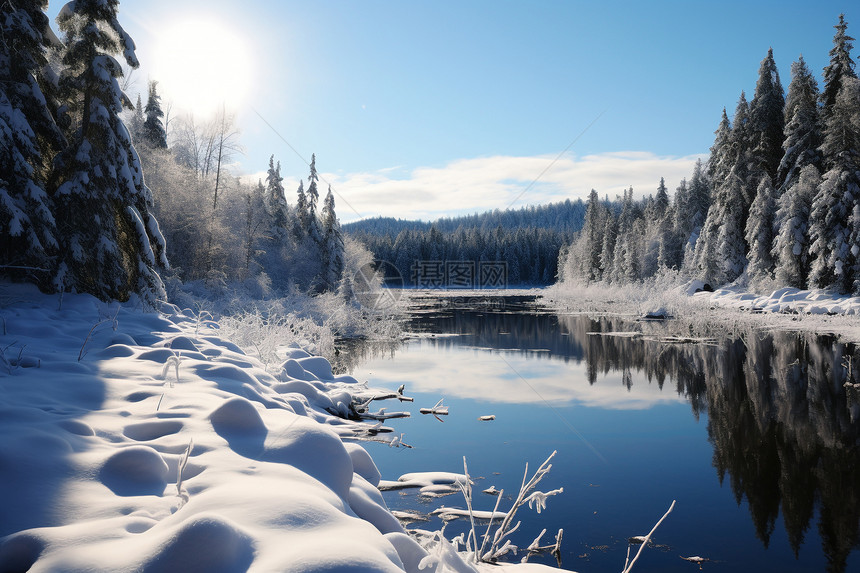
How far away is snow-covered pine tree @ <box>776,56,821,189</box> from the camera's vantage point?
31.2 meters

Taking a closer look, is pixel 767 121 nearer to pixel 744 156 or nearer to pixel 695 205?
pixel 744 156

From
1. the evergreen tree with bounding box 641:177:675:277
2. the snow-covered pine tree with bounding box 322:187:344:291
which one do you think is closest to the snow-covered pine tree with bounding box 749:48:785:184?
the evergreen tree with bounding box 641:177:675:277

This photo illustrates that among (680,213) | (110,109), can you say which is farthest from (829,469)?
(680,213)

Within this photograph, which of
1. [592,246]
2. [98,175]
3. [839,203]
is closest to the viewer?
[98,175]

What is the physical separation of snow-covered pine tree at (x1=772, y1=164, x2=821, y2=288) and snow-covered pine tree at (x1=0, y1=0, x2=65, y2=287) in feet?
113

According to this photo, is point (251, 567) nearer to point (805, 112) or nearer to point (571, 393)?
point (571, 393)

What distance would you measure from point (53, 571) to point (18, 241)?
10.1 m

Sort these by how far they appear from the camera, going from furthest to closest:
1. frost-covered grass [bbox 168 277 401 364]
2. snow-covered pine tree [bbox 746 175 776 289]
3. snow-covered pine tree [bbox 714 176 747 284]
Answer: snow-covered pine tree [bbox 714 176 747 284]
snow-covered pine tree [bbox 746 175 776 289]
frost-covered grass [bbox 168 277 401 364]

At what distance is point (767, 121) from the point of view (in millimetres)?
37188

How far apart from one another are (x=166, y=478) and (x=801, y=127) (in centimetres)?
4010

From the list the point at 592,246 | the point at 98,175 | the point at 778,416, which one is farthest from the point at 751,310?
the point at 592,246

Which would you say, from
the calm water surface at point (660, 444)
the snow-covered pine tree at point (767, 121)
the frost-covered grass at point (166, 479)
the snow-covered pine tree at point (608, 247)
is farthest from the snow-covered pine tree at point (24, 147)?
the snow-covered pine tree at point (608, 247)

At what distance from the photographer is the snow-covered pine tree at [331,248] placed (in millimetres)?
38750

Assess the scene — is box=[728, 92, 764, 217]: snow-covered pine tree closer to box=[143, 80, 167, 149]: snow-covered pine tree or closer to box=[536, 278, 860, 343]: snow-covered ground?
box=[536, 278, 860, 343]: snow-covered ground
